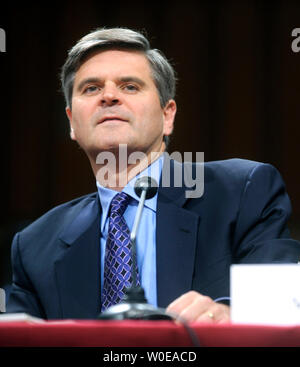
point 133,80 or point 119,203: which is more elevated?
point 133,80

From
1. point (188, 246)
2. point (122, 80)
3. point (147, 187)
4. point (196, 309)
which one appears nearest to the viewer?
point (196, 309)

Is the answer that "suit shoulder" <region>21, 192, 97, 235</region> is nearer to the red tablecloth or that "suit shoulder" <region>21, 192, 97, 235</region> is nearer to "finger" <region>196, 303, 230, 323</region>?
"finger" <region>196, 303, 230, 323</region>

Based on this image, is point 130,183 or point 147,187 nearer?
point 147,187

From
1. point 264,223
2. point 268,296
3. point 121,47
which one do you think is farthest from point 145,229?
point 268,296

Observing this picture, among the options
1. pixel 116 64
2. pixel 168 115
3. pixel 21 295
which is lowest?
pixel 21 295

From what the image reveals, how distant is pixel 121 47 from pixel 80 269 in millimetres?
685

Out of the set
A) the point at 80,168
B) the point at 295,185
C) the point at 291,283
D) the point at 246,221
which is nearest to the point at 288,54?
the point at 295,185

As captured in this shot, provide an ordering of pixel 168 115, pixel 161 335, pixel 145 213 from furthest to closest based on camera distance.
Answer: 1. pixel 168 115
2. pixel 145 213
3. pixel 161 335

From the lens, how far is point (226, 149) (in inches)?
112

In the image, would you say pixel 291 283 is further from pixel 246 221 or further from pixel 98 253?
pixel 98 253

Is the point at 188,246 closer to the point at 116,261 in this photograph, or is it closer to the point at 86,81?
the point at 116,261

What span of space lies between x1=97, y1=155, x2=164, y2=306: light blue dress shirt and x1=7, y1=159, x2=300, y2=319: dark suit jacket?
27 millimetres

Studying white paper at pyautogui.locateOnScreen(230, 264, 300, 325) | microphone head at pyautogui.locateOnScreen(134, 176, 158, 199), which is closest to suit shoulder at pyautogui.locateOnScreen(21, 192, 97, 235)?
microphone head at pyautogui.locateOnScreen(134, 176, 158, 199)

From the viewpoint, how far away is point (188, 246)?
1.52 metres
